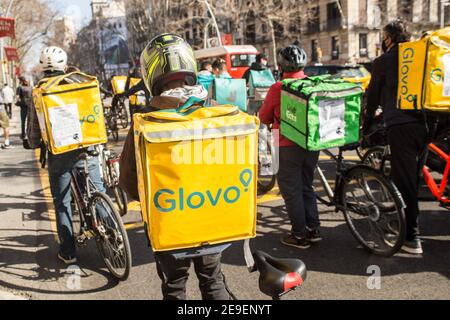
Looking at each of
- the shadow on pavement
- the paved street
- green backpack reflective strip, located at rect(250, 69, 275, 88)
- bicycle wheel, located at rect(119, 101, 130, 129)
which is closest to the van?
bicycle wheel, located at rect(119, 101, 130, 129)

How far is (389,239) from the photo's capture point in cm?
392

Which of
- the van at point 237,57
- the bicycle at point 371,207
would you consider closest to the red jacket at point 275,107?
the bicycle at point 371,207

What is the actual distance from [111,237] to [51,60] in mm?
1701

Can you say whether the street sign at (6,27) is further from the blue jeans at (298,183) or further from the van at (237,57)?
the blue jeans at (298,183)

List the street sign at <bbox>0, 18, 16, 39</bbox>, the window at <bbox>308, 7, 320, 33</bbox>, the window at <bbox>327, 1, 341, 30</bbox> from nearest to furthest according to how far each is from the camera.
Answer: the street sign at <bbox>0, 18, 16, 39</bbox> → the window at <bbox>327, 1, 341, 30</bbox> → the window at <bbox>308, 7, 320, 33</bbox>

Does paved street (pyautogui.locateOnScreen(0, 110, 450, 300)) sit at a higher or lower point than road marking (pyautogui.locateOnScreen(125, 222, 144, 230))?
higher

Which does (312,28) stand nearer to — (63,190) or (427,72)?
(427,72)

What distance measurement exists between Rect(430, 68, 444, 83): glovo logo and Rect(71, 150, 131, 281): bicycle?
8.79 feet

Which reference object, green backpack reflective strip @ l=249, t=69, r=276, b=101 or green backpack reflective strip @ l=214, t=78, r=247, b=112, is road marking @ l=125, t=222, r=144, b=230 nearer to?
green backpack reflective strip @ l=214, t=78, r=247, b=112

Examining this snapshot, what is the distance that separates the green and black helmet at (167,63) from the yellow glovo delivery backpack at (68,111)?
172 cm

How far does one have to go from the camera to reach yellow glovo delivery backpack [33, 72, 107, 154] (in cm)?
379

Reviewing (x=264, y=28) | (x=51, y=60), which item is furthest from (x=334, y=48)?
(x=51, y=60)
